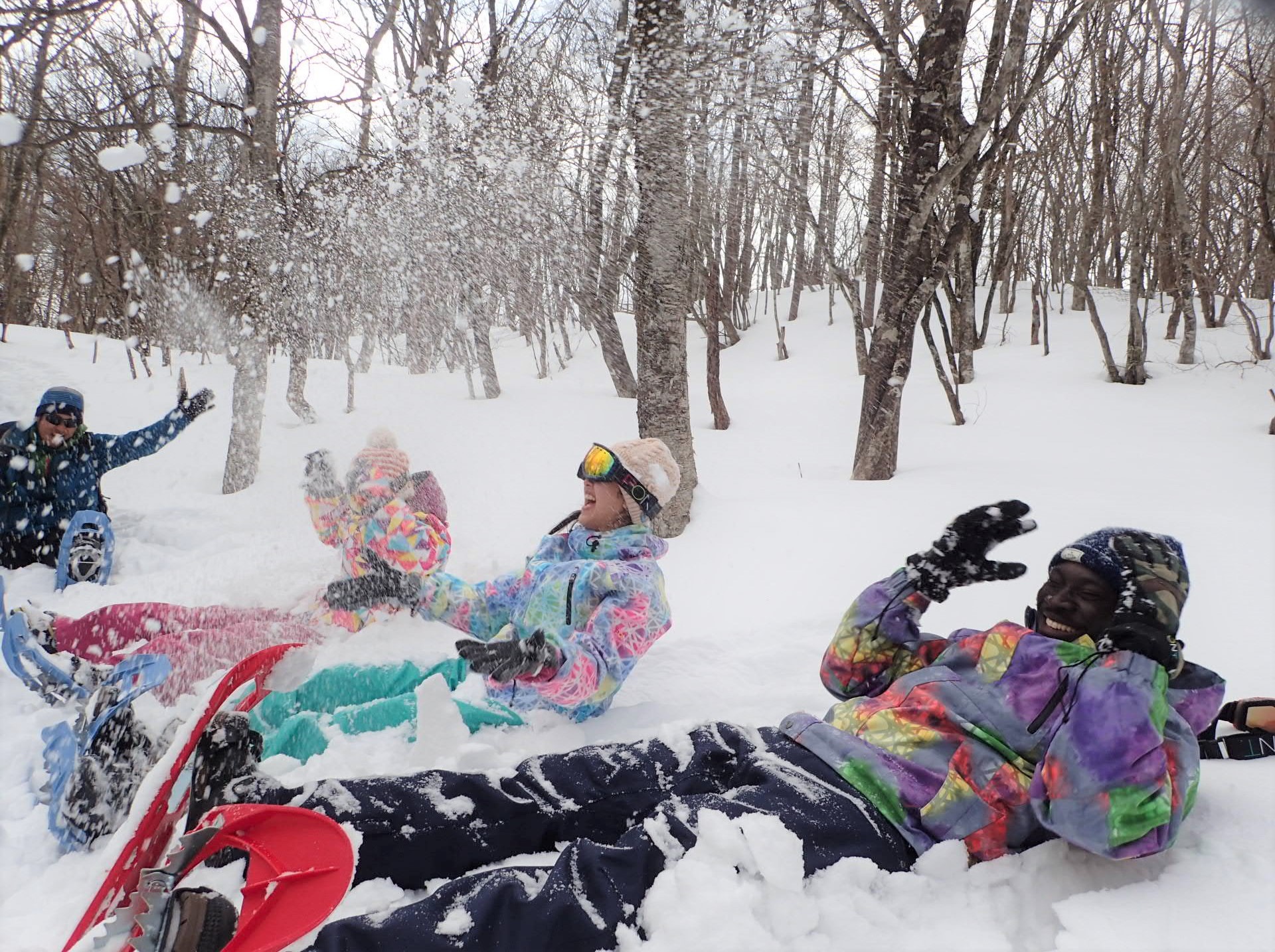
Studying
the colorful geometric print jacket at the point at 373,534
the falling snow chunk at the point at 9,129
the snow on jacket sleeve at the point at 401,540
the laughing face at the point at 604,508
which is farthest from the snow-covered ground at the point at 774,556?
the falling snow chunk at the point at 9,129

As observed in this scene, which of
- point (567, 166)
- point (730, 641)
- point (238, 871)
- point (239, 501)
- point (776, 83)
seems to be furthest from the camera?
point (567, 166)

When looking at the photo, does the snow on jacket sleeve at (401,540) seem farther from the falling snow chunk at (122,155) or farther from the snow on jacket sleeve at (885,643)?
the falling snow chunk at (122,155)

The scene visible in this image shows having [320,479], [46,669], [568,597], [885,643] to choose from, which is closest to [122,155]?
[320,479]

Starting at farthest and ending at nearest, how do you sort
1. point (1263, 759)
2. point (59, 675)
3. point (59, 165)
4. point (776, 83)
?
1. point (59, 165)
2. point (776, 83)
3. point (59, 675)
4. point (1263, 759)

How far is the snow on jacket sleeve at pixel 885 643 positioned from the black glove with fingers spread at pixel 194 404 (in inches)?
153

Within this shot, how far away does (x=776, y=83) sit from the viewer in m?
6.49

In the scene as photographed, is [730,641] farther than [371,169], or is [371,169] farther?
[371,169]

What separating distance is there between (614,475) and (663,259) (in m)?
2.56

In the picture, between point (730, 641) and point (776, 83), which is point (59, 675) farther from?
point (776, 83)

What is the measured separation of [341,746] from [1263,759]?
2.28 metres

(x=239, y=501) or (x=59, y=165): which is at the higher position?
(x=59, y=165)

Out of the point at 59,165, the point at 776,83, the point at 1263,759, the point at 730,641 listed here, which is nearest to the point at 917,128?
the point at 776,83

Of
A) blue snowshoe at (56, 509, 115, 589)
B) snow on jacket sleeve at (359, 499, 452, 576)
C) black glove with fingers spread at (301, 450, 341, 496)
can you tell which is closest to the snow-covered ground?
blue snowshoe at (56, 509, 115, 589)

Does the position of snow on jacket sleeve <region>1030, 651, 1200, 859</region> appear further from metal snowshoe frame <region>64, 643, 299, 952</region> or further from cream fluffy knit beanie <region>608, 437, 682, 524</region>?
metal snowshoe frame <region>64, 643, 299, 952</region>
